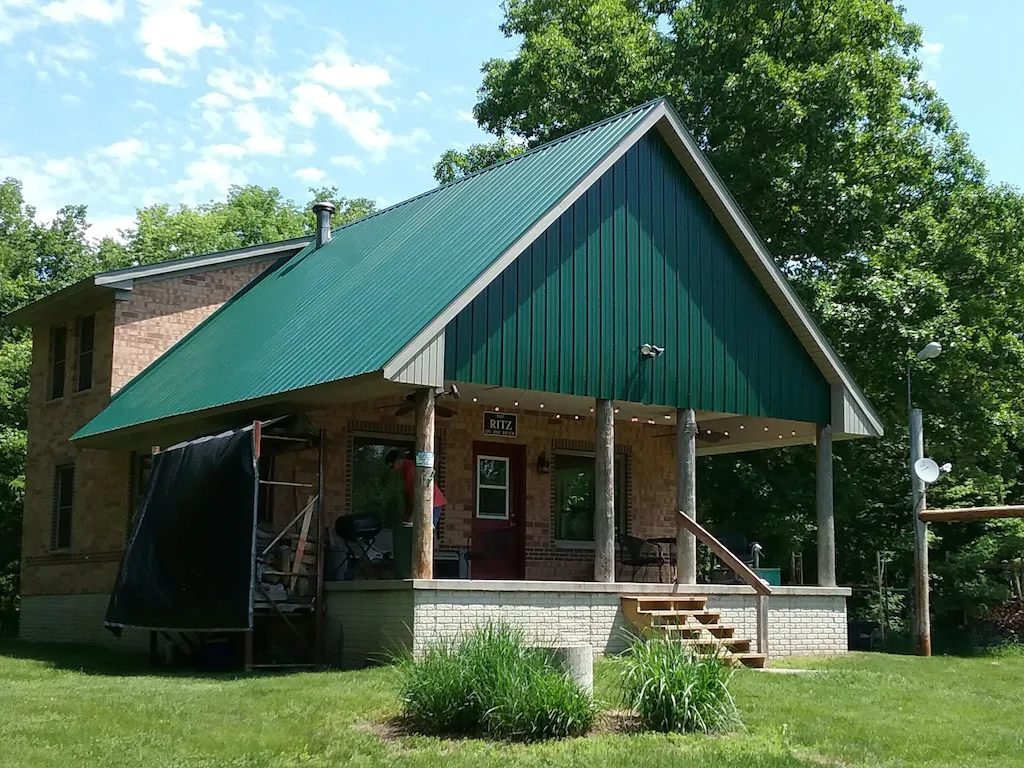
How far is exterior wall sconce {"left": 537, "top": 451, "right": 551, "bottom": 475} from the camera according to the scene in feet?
71.5

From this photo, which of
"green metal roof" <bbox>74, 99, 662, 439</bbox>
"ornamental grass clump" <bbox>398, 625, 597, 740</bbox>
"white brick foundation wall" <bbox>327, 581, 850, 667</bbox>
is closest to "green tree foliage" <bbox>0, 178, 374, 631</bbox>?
"green metal roof" <bbox>74, 99, 662, 439</bbox>

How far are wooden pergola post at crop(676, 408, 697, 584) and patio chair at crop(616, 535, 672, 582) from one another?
8.77 ft

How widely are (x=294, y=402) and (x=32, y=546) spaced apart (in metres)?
9.75

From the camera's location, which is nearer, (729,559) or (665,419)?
(729,559)

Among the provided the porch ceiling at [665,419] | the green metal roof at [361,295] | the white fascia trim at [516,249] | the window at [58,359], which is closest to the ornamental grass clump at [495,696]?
the white fascia trim at [516,249]

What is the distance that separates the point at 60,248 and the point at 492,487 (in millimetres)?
27349

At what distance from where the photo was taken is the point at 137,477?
21734 millimetres

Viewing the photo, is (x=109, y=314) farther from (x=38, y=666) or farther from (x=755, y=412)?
(x=755, y=412)

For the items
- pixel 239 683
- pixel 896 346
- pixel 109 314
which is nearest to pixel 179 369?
pixel 109 314

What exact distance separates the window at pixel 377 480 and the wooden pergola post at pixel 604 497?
348 cm

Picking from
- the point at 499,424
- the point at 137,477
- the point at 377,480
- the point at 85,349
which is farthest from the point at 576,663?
the point at 85,349

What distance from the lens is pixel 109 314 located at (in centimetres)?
2272

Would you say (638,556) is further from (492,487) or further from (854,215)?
(854,215)

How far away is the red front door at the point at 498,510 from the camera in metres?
21.0
